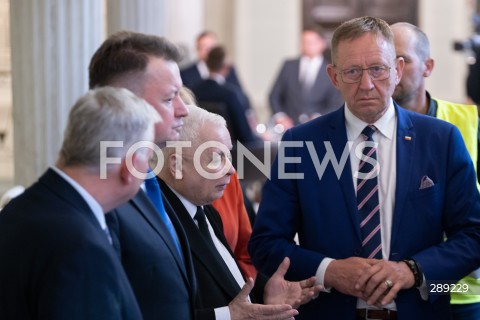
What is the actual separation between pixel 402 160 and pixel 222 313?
2.59ft

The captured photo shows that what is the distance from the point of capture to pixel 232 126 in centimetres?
870

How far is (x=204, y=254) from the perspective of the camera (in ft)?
10.6

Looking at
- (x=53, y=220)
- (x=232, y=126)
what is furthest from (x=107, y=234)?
(x=232, y=126)

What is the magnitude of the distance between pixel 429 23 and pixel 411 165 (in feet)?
41.0

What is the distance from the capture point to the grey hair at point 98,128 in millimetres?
2271

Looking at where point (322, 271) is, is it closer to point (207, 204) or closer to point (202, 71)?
point (207, 204)

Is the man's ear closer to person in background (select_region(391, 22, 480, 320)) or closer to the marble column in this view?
person in background (select_region(391, 22, 480, 320))

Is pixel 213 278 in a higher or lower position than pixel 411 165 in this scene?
lower

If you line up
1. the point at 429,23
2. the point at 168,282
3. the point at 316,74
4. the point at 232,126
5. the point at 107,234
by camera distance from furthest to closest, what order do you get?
the point at 429,23 → the point at 316,74 → the point at 232,126 → the point at 168,282 → the point at 107,234

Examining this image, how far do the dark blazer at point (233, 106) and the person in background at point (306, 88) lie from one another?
199 cm

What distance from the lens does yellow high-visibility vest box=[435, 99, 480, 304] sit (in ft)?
11.8

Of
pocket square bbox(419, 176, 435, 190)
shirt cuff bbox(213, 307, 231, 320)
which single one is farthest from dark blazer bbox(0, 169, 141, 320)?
pocket square bbox(419, 176, 435, 190)

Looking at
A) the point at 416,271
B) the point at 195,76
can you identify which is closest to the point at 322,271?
the point at 416,271

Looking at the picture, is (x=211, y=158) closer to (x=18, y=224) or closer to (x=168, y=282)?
(x=168, y=282)
